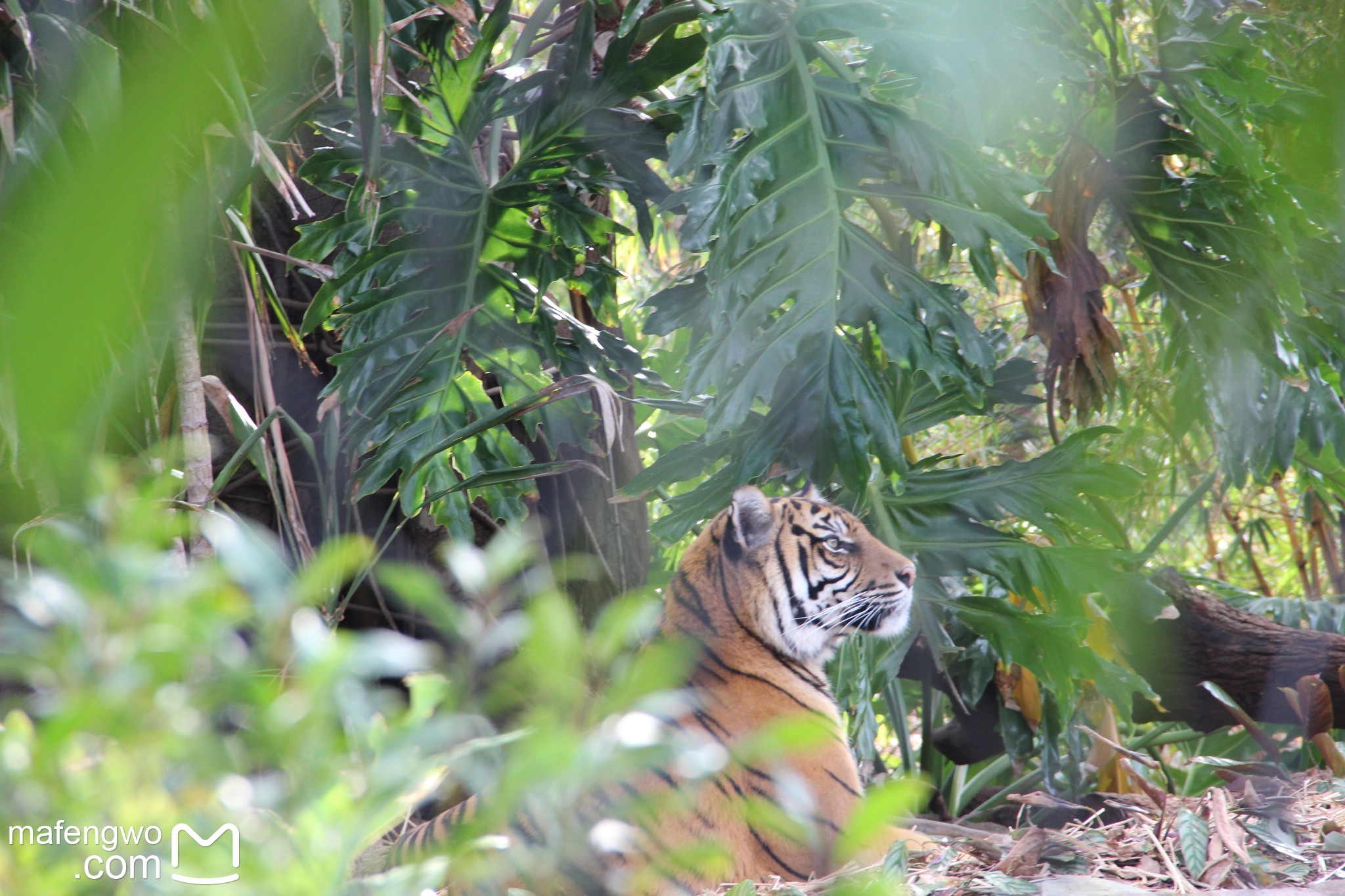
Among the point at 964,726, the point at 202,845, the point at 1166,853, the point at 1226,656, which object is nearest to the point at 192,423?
the point at 202,845

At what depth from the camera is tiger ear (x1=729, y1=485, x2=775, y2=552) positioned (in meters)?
1.83

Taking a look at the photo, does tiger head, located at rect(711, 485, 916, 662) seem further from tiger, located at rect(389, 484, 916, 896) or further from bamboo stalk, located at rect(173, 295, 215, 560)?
bamboo stalk, located at rect(173, 295, 215, 560)

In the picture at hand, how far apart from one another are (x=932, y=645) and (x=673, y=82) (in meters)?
2.38

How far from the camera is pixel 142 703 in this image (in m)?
0.40

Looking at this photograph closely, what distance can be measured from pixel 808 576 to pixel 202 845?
1542 mm

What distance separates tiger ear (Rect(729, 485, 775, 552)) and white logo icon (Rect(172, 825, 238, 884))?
1.43m

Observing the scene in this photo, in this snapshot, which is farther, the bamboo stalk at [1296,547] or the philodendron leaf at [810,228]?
the bamboo stalk at [1296,547]

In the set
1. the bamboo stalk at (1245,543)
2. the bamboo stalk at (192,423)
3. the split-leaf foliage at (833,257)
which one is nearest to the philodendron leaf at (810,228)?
the split-leaf foliage at (833,257)

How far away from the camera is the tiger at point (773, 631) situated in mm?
1644

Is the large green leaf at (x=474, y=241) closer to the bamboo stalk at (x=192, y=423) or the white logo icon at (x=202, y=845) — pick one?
the bamboo stalk at (x=192, y=423)

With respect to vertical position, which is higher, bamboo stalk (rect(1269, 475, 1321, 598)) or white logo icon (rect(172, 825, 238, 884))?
white logo icon (rect(172, 825, 238, 884))

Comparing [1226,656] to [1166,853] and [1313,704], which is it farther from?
[1166,853]

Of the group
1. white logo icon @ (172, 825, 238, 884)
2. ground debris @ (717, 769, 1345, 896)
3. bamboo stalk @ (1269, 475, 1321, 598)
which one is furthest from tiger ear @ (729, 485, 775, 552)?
bamboo stalk @ (1269, 475, 1321, 598)

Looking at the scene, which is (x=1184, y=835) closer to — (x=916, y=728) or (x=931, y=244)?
(x=916, y=728)
